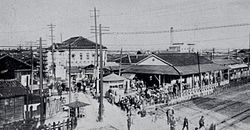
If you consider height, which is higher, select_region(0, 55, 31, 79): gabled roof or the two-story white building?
the two-story white building

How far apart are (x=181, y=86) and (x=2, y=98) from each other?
19.4m

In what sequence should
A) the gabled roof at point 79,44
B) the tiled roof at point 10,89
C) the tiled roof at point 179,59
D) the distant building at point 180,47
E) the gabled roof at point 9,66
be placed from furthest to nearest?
the distant building at point 180,47
the gabled roof at point 79,44
the tiled roof at point 179,59
the gabled roof at point 9,66
the tiled roof at point 10,89

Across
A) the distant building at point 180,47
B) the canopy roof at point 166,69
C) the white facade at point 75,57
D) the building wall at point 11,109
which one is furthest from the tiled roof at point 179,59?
the distant building at point 180,47

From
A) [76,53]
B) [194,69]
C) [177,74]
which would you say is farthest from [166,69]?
[76,53]

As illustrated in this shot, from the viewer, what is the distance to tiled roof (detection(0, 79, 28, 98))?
80.8ft

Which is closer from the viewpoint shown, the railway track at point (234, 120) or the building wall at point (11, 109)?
the railway track at point (234, 120)

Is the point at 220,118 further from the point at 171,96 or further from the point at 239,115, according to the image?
the point at 171,96

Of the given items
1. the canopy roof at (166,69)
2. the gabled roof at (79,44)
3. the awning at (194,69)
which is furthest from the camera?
the gabled roof at (79,44)

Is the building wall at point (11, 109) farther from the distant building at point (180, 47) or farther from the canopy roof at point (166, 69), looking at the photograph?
the distant building at point (180, 47)

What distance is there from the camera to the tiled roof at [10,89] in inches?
970

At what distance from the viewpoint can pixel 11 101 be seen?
24984 mm

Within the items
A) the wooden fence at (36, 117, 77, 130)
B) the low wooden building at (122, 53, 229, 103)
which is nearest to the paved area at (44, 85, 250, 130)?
the wooden fence at (36, 117, 77, 130)

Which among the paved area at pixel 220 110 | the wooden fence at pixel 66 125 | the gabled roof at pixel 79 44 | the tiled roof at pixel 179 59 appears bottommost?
the paved area at pixel 220 110

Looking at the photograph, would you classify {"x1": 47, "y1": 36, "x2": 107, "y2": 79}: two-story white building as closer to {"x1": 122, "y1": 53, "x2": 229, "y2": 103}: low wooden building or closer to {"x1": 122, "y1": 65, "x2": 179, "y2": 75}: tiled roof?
{"x1": 122, "y1": 65, "x2": 179, "y2": 75}: tiled roof
